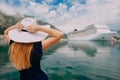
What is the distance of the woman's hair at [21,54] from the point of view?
975 millimetres

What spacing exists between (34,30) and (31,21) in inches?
2.0

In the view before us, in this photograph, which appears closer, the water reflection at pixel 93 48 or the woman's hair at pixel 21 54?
the woman's hair at pixel 21 54

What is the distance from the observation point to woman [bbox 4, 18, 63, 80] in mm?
975

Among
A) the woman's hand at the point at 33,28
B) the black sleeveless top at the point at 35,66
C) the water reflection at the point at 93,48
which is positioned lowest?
the water reflection at the point at 93,48

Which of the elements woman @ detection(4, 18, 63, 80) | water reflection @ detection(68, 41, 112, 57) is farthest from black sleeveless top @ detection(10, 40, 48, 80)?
water reflection @ detection(68, 41, 112, 57)

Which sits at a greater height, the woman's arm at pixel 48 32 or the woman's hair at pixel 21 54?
the woman's arm at pixel 48 32

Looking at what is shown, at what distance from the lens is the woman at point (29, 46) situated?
98 centimetres

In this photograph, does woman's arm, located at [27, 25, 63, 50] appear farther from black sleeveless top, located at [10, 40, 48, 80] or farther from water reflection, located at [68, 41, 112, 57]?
water reflection, located at [68, 41, 112, 57]

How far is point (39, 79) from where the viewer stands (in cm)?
99

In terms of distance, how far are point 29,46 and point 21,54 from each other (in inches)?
1.7

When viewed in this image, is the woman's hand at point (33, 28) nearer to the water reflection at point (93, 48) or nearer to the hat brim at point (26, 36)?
the hat brim at point (26, 36)

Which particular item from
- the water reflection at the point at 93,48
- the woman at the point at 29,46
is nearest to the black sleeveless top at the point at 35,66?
the woman at the point at 29,46

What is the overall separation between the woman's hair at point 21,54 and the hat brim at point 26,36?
2cm

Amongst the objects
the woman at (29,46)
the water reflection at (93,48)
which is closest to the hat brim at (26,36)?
the woman at (29,46)
